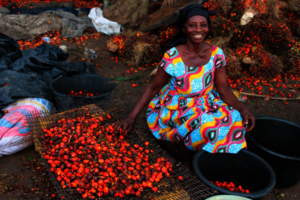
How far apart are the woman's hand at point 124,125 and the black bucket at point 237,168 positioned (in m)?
0.67

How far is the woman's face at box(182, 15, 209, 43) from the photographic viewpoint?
6.98 ft

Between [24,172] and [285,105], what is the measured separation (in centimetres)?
402

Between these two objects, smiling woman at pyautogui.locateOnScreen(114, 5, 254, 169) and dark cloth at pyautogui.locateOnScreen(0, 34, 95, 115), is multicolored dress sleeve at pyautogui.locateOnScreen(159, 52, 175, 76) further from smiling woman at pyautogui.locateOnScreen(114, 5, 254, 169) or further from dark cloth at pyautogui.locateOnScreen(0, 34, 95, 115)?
dark cloth at pyautogui.locateOnScreen(0, 34, 95, 115)

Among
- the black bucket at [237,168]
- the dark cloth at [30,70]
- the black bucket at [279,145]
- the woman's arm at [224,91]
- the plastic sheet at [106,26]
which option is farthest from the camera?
the plastic sheet at [106,26]

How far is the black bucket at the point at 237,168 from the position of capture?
1.99m

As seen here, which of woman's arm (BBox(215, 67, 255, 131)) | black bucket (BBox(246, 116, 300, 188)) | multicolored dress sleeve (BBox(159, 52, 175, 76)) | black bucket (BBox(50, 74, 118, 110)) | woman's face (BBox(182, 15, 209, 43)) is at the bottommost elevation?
black bucket (BBox(246, 116, 300, 188))

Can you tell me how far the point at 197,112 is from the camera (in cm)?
226

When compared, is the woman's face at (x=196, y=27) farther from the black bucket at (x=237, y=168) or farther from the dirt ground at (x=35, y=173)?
the dirt ground at (x=35, y=173)

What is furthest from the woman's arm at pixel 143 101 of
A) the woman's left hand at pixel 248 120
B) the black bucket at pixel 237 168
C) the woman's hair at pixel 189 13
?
the woman's left hand at pixel 248 120

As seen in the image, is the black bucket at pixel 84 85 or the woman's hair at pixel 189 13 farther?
the black bucket at pixel 84 85

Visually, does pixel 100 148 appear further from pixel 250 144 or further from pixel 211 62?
pixel 250 144

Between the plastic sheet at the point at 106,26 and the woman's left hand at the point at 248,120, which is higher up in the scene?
the plastic sheet at the point at 106,26

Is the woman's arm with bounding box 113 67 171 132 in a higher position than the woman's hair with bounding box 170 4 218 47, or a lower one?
lower

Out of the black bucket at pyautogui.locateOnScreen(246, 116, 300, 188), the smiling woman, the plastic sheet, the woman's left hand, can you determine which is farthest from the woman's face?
the plastic sheet
